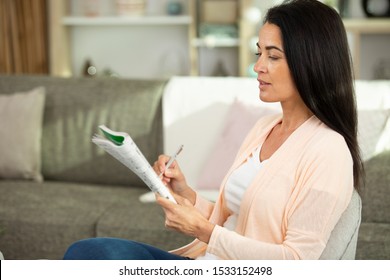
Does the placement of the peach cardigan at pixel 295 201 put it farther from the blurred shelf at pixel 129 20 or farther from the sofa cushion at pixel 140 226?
the blurred shelf at pixel 129 20

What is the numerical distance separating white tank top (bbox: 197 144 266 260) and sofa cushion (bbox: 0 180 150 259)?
0.79 meters

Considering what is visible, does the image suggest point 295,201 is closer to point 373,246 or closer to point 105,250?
point 105,250

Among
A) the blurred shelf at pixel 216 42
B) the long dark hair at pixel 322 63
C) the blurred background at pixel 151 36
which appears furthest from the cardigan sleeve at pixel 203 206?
the blurred shelf at pixel 216 42

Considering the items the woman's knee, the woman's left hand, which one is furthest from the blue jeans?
the woman's left hand

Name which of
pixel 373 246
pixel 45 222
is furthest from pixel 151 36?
pixel 373 246

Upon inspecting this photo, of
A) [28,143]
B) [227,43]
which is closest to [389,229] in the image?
[28,143]

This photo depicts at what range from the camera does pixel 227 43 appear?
180 inches

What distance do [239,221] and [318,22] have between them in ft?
1.49

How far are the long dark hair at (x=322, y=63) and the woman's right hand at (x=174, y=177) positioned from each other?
0.35 metres

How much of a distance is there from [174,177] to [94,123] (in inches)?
53.7

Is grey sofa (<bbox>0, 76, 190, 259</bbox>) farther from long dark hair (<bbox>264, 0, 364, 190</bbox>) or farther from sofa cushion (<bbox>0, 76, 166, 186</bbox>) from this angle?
long dark hair (<bbox>264, 0, 364, 190</bbox>)

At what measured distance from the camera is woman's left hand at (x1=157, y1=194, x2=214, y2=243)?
1.31 meters
